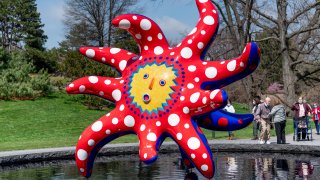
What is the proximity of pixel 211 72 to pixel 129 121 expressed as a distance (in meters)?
1.68

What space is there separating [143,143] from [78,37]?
50219 millimetres

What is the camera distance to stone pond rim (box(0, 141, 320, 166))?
14734 millimetres

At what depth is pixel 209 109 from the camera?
8.76m

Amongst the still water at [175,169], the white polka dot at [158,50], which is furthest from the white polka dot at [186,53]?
the still water at [175,169]

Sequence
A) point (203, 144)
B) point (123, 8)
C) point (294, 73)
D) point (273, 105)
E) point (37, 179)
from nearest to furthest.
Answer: point (203, 144)
point (37, 179)
point (273, 105)
point (294, 73)
point (123, 8)

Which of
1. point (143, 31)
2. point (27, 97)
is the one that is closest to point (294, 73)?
point (27, 97)

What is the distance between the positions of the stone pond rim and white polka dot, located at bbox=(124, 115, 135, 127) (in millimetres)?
6044

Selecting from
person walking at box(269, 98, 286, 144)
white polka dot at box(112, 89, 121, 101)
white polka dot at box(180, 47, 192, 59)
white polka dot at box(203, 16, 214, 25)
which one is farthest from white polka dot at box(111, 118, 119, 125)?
person walking at box(269, 98, 286, 144)

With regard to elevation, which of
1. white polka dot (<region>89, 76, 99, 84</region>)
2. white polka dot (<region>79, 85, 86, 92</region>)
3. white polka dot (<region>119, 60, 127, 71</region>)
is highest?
white polka dot (<region>119, 60, 127, 71</region>)

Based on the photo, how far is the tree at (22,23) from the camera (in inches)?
2479

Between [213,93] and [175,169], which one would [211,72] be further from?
[175,169]

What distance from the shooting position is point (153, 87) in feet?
30.4

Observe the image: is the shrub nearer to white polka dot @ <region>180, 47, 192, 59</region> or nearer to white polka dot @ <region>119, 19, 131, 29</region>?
white polka dot @ <region>119, 19, 131, 29</region>

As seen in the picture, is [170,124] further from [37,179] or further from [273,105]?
[273,105]
